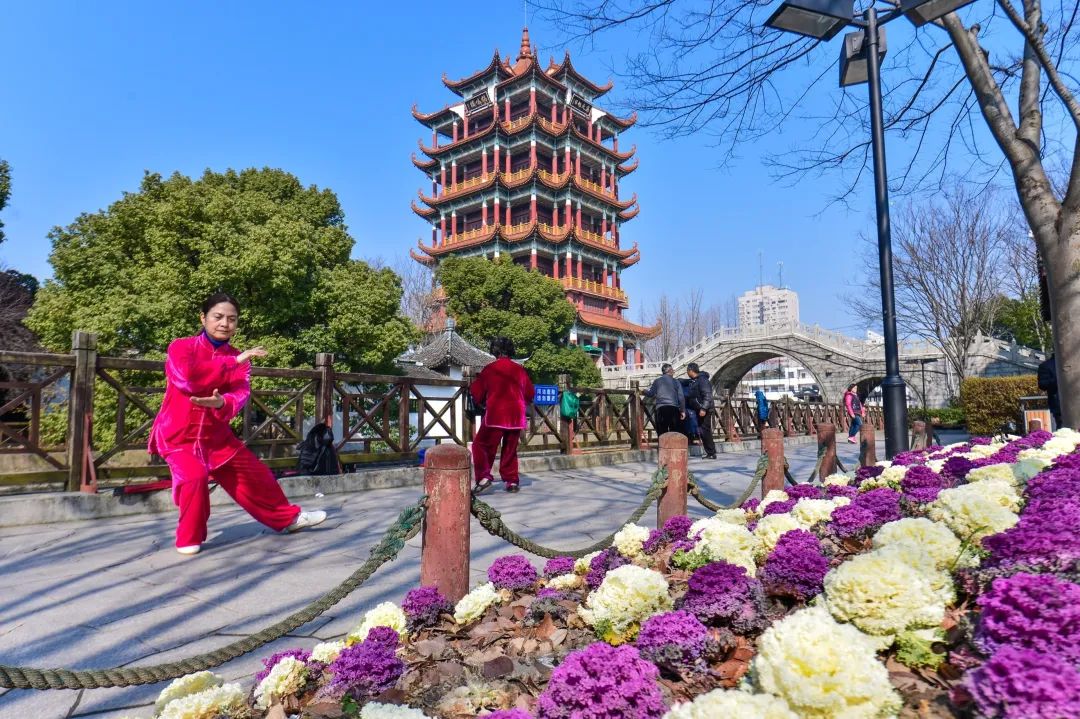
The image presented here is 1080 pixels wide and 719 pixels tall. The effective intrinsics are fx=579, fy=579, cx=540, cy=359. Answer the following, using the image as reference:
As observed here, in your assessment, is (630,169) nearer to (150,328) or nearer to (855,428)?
(855,428)

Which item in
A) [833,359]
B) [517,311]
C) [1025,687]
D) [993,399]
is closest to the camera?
[1025,687]

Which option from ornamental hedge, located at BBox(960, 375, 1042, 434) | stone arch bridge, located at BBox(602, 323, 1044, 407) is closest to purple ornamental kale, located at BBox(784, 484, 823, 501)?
ornamental hedge, located at BBox(960, 375, 1042, 434)

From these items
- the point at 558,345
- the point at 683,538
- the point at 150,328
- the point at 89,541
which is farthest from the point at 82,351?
the point at 558,345

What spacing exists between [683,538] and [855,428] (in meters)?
17.0

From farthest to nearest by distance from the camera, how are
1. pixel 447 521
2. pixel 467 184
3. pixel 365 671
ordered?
1. pixel 467 184
2. pixel 447 521
3. pixel 365 671

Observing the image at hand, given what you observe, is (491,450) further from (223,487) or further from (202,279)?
(202,279)

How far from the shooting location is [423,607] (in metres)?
2.09

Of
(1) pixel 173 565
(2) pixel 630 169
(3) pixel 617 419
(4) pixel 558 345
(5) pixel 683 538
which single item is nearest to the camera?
(5) pixel 683 538

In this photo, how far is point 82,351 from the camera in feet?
17.5

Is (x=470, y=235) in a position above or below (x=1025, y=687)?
above

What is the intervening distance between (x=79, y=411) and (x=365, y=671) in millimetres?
5209

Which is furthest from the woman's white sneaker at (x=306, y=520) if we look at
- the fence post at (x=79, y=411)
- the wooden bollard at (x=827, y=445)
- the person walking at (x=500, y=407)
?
the wooden bollard at (x=827, y=445)

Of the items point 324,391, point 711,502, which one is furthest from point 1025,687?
point 324,391

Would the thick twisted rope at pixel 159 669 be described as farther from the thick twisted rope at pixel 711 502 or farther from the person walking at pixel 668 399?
the person walking at pixel 668 399
